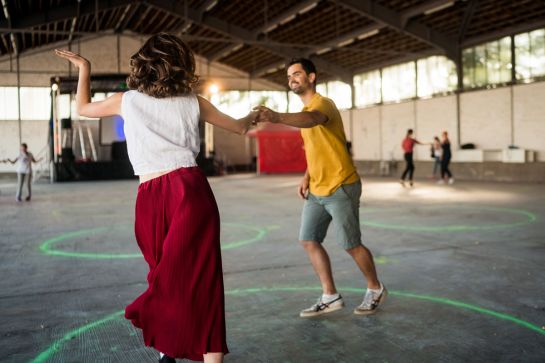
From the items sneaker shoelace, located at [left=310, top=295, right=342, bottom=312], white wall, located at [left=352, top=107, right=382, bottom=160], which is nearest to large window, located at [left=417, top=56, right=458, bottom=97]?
white wall, located at [left=352, top=107, right=382, bottom=160]

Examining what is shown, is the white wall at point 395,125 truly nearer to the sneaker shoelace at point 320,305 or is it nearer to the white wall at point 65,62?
the white wall at point 65,62

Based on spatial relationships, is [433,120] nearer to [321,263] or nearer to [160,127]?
[321,263]

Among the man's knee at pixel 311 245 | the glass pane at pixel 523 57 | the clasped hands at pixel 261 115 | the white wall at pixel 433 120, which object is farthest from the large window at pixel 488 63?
the clasped hands at pixel 261 115

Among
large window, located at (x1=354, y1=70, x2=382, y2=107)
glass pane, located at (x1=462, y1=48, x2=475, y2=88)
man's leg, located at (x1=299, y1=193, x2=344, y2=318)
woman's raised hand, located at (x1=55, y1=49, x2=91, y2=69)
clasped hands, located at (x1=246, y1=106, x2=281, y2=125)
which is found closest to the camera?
woman's raised hand, located at (x1=55, y1=49, x2=91, y2=69)

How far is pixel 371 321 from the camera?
3.53m

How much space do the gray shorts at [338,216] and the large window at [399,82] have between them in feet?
71.8

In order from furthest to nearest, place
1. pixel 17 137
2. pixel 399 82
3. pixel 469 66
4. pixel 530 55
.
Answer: pixel 17 137 < pixel 399 82 < pixel 469 66 < pixel 530 55

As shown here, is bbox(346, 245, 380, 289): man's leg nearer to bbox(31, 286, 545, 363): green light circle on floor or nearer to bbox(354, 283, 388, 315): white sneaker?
bbox(354, 283, 388, 315): white sneaker

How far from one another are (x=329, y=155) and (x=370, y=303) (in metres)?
1.10

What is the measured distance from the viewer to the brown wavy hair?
2180 mm

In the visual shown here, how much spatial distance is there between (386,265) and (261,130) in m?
22.8

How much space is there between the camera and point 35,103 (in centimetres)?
2894

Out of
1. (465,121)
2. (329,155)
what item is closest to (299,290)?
(329,155)

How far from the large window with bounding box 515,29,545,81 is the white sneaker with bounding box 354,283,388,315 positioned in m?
17.4
